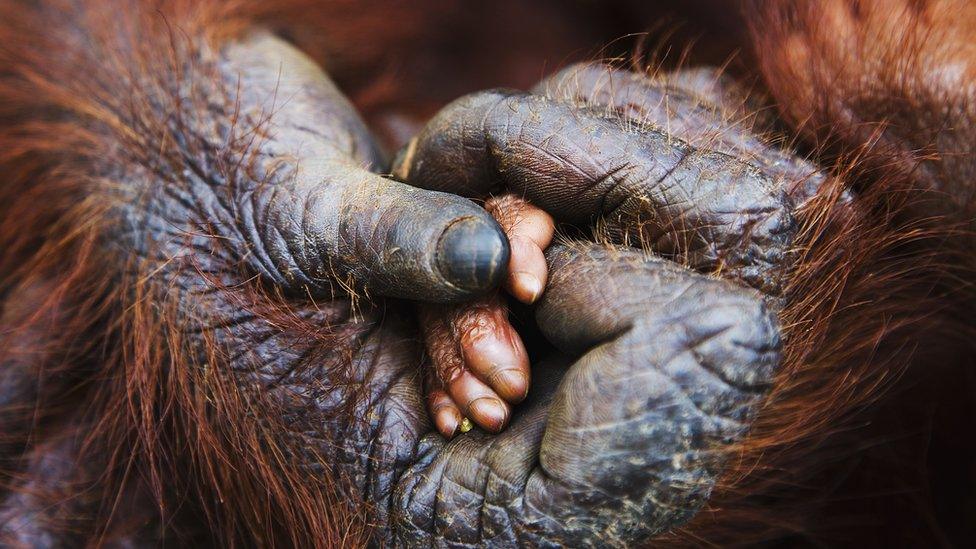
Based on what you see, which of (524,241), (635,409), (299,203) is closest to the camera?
(635,409)

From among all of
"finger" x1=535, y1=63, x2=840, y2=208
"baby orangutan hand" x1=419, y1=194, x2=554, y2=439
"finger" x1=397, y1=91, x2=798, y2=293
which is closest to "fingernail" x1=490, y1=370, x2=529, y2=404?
"baby orangutan hand" x1=419, y1=194, x2=554, y2=439

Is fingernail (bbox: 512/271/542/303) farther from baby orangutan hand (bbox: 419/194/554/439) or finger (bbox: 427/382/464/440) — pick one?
finger (bbox: 427/382/464/440)

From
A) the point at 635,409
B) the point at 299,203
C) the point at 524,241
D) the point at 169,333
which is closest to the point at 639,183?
the point at 524,241

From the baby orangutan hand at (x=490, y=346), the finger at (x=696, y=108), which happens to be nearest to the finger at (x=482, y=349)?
the baby orangutan hand at (x=490, y=346)

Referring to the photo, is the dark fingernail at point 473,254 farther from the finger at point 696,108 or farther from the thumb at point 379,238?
the finger at point 696,108

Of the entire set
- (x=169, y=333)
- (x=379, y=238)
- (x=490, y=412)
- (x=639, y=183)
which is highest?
(x=639, y=183)

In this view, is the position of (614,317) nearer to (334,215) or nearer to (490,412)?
(490,412)

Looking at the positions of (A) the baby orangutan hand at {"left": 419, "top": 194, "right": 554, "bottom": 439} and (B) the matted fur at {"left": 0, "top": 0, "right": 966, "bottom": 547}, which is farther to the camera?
(B) the matted fur at {"left": 0, "top": 0, "right": 966, "bottom": 547}
